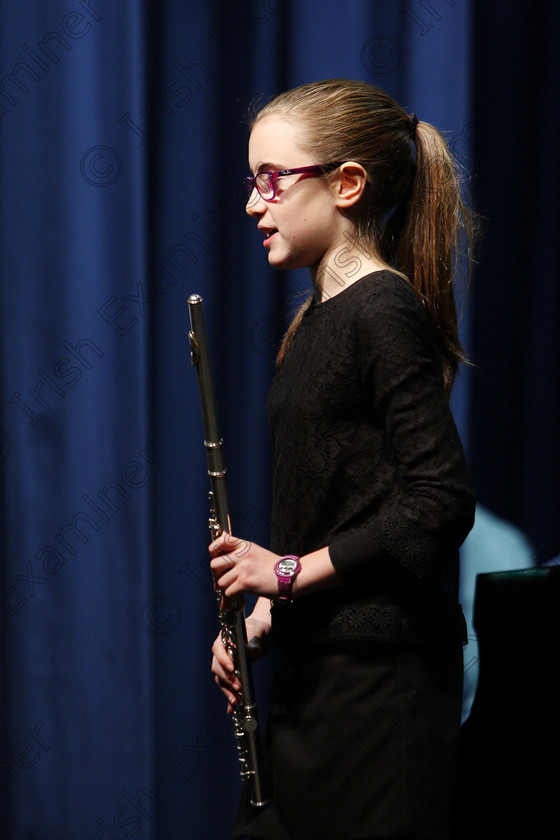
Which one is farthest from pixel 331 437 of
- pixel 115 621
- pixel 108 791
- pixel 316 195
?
pixel 108 791

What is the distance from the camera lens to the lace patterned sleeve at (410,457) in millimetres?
798

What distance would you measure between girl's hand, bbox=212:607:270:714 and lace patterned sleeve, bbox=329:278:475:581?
24 centimetres

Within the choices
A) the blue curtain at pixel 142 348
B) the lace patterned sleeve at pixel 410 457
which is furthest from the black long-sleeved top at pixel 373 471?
the blue curtain at pixel 142 348

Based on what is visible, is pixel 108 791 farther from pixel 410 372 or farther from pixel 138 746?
pixel 410 372

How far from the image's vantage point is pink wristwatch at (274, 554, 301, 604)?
2.75 ft

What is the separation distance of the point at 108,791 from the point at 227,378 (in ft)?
2.79

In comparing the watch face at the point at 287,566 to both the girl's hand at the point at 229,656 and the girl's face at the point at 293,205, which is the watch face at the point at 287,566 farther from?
the girl's face at the point at 293,205

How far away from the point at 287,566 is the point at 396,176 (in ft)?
1.56

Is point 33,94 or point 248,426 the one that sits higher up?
point 33,94

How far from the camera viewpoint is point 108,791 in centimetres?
159

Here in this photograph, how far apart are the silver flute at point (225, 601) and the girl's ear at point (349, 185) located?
8.3 inches

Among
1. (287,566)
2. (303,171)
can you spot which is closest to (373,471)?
(287,566)

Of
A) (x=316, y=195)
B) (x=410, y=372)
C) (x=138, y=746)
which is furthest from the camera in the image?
(x=138, y=746)

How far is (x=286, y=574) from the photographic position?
84 cm
